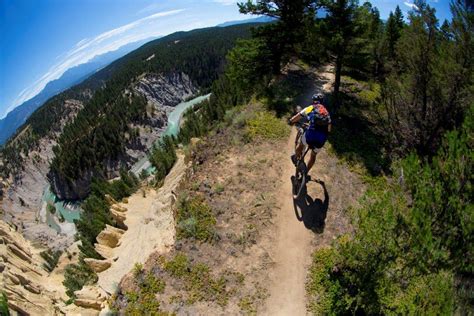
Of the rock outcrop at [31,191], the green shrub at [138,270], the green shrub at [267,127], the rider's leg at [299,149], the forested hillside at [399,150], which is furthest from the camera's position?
the rock outcrop at [31,191]

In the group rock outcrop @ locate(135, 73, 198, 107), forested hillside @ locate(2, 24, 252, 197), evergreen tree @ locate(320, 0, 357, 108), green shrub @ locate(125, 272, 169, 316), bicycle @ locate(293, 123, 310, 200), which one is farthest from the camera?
rock outcrop @ locate(135, 73, 198, 107)

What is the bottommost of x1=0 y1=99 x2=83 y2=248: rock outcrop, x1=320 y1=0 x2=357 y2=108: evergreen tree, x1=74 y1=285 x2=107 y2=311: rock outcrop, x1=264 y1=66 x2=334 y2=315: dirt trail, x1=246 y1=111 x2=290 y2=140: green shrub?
x1=0 y1=99 x2=83 y2=248: rock outcrop

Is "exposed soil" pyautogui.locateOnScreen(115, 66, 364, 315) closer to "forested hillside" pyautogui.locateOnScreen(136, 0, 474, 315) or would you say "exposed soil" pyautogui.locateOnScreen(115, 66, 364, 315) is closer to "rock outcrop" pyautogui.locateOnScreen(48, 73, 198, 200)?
"forested hillside" pyautogui.locateOnScreen(136, 0, 474, 315)

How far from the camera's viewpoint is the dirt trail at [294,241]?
430 inches

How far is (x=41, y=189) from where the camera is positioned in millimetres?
89125

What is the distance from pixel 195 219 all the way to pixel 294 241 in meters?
4.37

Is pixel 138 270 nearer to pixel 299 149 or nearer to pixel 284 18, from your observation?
pixel 299 149

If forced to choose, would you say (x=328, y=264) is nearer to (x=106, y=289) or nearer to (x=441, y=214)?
(x=441, y=214)

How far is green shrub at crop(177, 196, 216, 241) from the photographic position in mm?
13289

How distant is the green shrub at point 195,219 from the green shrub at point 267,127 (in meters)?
5.73

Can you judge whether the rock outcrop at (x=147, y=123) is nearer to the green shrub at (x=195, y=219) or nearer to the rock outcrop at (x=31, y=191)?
the rock outcrop at (x=31, y=191)

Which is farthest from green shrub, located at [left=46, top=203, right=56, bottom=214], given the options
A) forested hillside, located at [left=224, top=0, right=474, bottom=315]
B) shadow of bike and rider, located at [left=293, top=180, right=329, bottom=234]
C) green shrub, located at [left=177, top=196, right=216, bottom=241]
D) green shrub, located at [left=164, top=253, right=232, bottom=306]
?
shadow of bike and rider, located at [left=293, top=180, right=329, bottom=234]

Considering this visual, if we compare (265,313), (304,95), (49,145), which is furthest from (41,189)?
(265,313)

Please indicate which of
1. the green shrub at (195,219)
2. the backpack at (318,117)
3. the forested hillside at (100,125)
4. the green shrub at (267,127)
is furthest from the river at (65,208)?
the backpack at (318,117)
